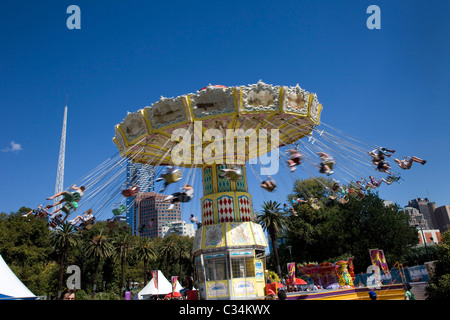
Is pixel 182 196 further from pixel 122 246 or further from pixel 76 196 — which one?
pixel 122 246

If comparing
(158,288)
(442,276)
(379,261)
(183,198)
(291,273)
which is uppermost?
(183,198)

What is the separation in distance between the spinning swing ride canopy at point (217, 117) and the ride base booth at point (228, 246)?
→ 2.10m

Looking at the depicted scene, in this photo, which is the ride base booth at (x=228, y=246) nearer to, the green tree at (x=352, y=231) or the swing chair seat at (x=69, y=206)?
the swing chair seat at (x=69, y=206)

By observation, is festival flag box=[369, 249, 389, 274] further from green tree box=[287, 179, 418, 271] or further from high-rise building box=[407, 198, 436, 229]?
high-rise building box=[407, 198, 436, 229]

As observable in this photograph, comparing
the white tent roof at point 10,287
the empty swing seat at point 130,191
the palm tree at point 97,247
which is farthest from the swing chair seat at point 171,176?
the palm tree at point 97,247

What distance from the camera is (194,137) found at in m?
14.3

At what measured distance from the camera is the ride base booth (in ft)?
47.0

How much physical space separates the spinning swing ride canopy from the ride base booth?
210 cm

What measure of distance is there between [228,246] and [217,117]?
227 inches

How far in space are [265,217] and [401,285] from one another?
2305 centimetres

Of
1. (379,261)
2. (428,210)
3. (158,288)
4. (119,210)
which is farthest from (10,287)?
(428,210)

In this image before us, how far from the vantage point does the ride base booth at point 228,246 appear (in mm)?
14328

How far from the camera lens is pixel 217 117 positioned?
12742 millimetres
